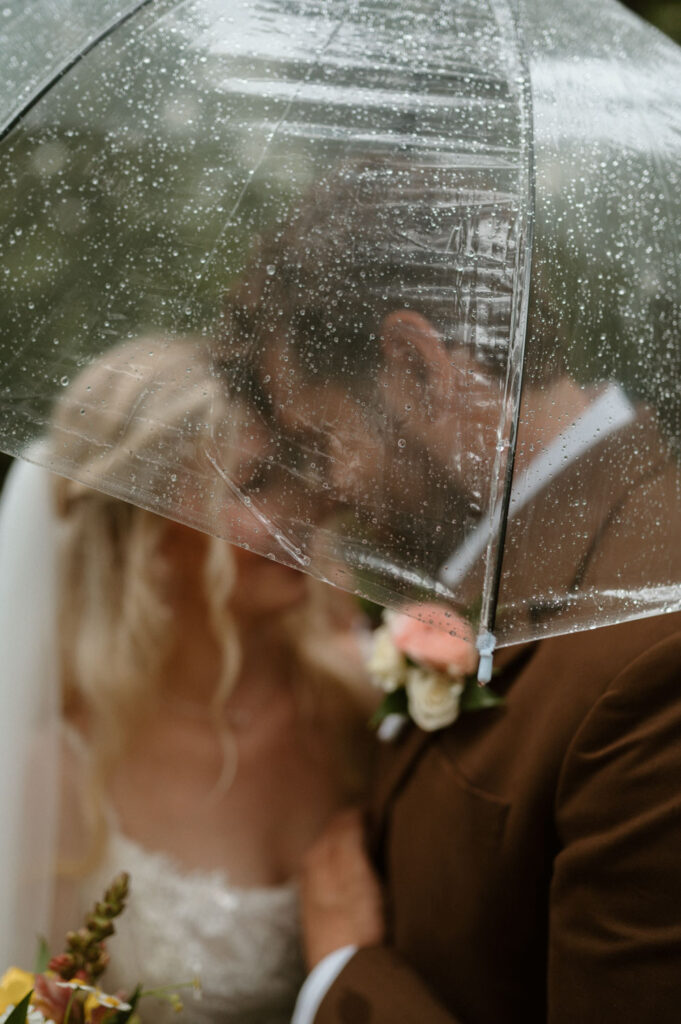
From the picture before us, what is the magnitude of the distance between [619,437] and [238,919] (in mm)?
1564

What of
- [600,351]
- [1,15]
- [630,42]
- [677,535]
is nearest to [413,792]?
[677,535]

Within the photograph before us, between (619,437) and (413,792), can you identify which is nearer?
(619,437)

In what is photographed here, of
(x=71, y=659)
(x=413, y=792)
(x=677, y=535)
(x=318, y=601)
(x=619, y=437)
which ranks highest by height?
(x=619, y=437)

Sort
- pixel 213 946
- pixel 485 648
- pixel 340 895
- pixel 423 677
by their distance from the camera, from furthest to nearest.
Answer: pixel 213 946 < pixel 340 895 < pixel 423 677 < pixel 485 648

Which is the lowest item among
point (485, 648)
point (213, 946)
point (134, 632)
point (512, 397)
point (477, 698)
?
point (213, 946)

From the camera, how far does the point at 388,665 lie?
161 centimetres

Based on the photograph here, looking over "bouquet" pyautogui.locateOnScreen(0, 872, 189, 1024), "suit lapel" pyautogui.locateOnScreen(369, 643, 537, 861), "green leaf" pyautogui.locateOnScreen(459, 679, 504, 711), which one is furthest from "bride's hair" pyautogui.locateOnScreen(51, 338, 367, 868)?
"bouquet" pyautogui.locateOnScreen(0, 872, 189, 1024)

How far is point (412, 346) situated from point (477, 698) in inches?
27.0

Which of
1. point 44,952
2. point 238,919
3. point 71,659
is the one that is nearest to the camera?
point 44,952

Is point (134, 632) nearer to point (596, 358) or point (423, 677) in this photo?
point (423, 677)

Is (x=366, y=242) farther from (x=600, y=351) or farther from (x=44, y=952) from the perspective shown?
(x=44, y=952)

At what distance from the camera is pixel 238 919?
2.02 m

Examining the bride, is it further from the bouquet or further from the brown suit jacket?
the bouquet

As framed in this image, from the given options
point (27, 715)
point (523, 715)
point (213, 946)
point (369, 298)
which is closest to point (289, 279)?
point (369, 298)
